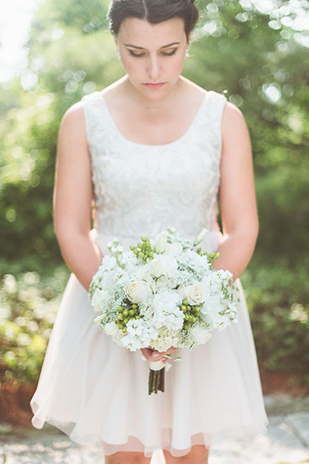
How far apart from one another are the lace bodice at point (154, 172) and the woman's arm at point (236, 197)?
Result: 38 millimetres

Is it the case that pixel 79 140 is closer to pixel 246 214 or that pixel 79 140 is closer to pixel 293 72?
pixel 246 214

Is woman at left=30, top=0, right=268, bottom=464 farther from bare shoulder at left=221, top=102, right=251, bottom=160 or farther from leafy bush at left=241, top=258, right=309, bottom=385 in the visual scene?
leafy bush at left=241, top=258, right=309, bottom=385

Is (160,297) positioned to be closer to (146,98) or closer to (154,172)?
(154,172)

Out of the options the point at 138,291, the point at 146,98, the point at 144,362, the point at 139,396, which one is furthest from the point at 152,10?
the point at 139,396

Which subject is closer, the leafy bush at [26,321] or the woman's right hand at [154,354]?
the woman's right hand at [154,354]

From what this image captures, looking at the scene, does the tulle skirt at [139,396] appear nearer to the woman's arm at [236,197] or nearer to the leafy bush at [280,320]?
the woman's arm at [236,197]

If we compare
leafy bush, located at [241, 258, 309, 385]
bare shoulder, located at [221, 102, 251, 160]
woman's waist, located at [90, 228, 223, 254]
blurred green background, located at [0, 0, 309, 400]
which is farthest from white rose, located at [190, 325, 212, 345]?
leafy bush, located at [241, 258, 309, 385]

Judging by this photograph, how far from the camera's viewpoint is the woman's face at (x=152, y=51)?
1.90 m

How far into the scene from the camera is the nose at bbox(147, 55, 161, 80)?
1922 millimetres

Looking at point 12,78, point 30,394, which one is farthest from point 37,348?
point 12,78

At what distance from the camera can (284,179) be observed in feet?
16.1

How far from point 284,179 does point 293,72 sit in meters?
1.16

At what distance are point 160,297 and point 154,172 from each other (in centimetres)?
59

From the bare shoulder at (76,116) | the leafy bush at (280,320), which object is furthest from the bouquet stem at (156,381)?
the leafy bush at (280,320)
